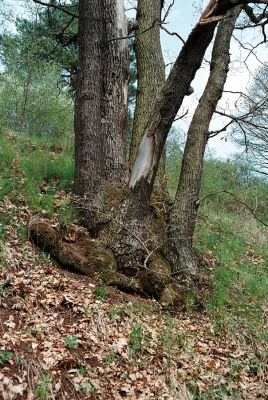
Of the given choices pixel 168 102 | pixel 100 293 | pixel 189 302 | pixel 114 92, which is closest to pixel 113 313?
pixel 100 293

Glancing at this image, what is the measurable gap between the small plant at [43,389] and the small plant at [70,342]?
52 centimetres

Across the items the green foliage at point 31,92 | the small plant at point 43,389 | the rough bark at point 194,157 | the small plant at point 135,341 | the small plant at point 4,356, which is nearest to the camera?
the small plant at point 43,389

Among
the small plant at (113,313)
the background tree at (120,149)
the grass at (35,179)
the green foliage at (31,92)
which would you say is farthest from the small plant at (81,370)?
the green foliage at (31,92)

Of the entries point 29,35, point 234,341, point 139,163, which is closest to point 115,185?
point 139,163

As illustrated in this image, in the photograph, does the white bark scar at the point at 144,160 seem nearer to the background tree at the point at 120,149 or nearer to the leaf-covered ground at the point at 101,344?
the background tree at the point at 120,149

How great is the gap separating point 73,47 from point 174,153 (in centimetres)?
556

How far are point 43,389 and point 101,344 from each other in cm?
90

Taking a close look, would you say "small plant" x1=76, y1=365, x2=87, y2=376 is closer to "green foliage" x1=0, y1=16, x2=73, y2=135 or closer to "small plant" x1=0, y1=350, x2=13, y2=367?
"small plant" x1=0, y1=350, x2=13, y2=367

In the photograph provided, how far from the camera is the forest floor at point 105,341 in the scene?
3066 mm

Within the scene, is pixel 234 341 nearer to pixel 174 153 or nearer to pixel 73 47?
pixel 174 153

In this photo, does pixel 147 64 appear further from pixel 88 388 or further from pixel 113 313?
pixel 88 388

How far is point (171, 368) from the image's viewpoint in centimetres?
359

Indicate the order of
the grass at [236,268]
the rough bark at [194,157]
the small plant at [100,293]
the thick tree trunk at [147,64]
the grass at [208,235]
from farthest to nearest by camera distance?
the thick tree trunk at [147,64], the rough bark at [194,157], the grass at [236,268], the grass at [208,235], the small plant at [100,293]

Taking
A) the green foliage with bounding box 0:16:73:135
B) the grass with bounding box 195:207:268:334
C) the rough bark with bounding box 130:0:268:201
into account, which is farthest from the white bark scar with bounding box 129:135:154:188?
the green foliage with bounding box 0:16:73:135
